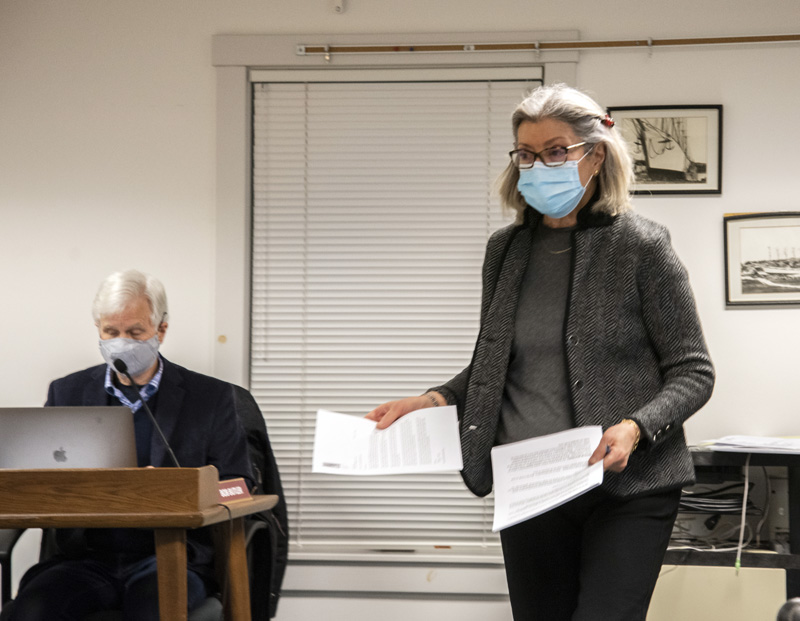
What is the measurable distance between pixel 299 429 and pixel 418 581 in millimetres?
739

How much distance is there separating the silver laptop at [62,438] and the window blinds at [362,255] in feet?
5.05

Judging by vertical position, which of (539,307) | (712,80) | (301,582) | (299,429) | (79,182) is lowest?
(301,582)

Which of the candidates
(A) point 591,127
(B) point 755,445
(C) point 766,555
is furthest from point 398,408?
(C) point 766,555

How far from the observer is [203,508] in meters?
1.63

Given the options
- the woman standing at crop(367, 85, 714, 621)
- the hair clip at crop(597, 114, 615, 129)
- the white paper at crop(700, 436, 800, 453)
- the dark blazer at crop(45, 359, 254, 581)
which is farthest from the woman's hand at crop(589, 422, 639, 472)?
the white paper at crop(700, 436, 800, 453)

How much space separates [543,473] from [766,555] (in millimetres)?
1703

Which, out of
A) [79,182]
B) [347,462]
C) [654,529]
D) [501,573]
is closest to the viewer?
[654,529]

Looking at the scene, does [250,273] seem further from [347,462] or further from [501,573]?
[347,462]

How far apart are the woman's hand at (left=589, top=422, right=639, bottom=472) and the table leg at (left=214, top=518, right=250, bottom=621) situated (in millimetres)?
1018

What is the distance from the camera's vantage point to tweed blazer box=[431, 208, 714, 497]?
139 centimetres

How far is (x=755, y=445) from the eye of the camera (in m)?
2.68

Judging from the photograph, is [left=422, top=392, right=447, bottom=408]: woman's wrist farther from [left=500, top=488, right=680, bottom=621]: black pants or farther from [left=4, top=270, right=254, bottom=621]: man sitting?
[left=4, top=270, right=254, bottom=621]: man sitting

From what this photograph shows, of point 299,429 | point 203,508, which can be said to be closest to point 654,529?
point 203,508

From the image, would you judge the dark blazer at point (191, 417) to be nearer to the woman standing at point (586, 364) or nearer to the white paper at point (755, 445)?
the woman standing at point (586, 364)
